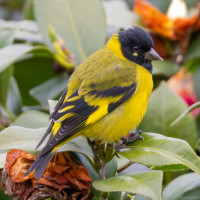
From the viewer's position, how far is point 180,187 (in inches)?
60.4

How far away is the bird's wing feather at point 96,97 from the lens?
1562 millimetres

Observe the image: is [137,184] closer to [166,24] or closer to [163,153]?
[163,153]

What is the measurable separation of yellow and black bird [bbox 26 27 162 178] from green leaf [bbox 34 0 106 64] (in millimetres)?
270

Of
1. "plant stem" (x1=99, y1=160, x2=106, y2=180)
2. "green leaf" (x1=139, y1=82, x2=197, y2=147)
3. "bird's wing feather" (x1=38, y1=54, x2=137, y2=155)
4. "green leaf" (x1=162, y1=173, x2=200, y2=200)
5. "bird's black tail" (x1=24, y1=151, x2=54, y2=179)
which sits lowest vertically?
"green leaf" (x1=162, y1=173, x2=200, y2=200)

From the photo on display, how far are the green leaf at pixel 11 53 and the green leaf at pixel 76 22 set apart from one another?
10.1 inches

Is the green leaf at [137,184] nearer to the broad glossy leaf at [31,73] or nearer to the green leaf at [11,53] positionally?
the green leaf at [11,53]

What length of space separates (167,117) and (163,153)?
1.78 feet

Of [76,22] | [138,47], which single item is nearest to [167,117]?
[138,47]

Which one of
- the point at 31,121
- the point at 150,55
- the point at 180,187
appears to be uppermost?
the point at 150,55

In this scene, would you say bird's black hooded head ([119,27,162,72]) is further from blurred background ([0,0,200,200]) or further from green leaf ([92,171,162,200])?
green leaf ([92,171,162,200])

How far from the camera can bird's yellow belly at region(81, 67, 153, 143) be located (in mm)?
1637

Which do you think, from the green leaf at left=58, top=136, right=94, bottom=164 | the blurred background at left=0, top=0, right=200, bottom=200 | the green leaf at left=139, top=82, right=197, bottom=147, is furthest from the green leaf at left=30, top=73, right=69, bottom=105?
the green leaf at left=58, top=136, right=94, bottom=164

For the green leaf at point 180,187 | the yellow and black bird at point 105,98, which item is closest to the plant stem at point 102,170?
the yellow and black bird at point 105,98

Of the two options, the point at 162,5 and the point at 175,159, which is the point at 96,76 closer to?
the point at 175,159
